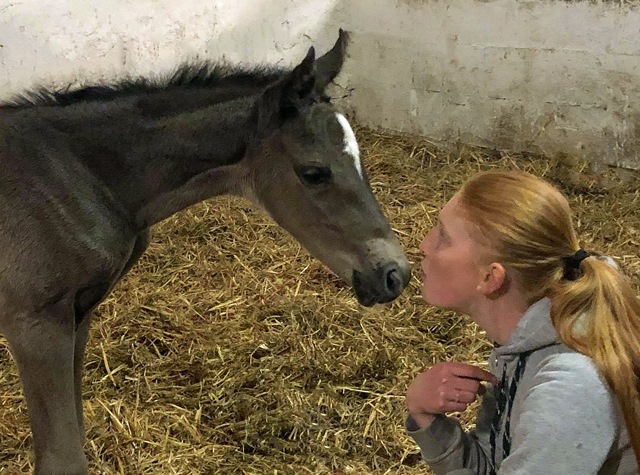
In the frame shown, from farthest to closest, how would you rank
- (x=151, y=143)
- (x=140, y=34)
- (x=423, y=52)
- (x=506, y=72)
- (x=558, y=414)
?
(x=423, y=52)
(x=506, y=72)
(x=140, y=34)
(x=151, y=143)
(x=558, y=414)

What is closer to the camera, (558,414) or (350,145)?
(558,414)

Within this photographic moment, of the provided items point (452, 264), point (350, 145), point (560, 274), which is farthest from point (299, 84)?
point (560, 274)

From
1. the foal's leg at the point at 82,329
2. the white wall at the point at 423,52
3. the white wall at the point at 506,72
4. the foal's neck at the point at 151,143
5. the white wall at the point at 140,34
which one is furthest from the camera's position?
the white wall at the point at 506,72

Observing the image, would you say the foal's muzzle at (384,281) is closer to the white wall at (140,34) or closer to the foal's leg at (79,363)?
the foal's leg at (79,363)

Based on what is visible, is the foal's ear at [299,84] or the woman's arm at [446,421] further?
the foal's ear at [299,84]

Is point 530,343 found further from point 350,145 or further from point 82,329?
point 82,329

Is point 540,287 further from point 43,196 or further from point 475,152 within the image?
point 475,152

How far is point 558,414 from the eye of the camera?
0.93 metres

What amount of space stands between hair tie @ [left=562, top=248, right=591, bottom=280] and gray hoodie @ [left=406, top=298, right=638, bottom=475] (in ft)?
0.22

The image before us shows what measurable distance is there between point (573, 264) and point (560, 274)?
4 centimetres

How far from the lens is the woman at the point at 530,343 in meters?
0.93

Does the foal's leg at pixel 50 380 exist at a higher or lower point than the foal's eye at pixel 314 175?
lower

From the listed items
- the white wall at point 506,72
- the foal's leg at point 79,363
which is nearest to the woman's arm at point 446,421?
the foal's leg at point 79,363

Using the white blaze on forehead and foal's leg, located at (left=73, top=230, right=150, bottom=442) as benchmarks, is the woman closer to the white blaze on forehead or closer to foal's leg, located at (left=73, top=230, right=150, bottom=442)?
the white blaze on forehead
